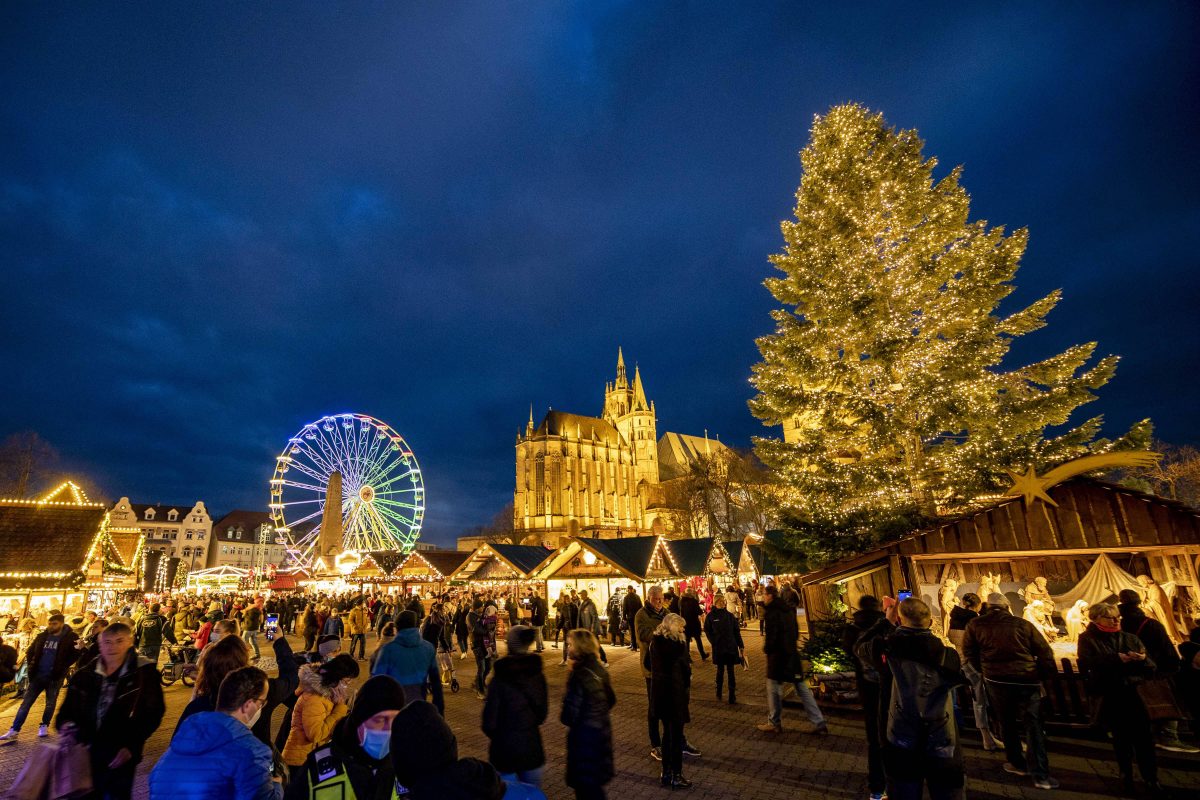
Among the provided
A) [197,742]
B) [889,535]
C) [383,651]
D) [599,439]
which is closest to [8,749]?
[383,651]

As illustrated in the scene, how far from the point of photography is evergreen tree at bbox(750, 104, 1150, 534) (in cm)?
1059

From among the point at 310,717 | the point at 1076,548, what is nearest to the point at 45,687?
the point at 310,717

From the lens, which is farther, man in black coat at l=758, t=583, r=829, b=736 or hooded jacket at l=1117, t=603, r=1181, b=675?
man in black coat at l=758, t=583, r=829, b=736

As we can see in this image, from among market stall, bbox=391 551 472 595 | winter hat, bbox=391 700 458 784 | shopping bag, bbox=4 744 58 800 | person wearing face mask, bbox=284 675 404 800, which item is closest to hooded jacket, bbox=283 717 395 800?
person wearing face mask, bbox=284 675 404 800

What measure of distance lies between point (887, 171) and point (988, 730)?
1158cm

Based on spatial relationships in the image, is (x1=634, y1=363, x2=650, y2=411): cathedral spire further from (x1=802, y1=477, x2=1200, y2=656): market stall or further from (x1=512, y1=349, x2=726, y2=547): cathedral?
(x1=802, y1=477, x2=1200, y2=656): market stall

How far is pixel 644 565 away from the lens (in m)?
20.3

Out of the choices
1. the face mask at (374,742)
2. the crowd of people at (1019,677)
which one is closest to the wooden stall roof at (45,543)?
the face mask at (374,742)

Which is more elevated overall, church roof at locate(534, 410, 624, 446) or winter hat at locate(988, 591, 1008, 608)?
church roof at locate(534, 410, 624, 446)

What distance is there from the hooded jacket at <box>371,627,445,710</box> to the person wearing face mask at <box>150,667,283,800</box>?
136 inches

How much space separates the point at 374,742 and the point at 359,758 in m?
0.12

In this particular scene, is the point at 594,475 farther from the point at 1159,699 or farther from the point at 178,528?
the point at 1159,699

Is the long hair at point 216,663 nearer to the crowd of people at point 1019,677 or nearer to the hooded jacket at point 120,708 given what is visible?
the hooded jacket at point 120,708

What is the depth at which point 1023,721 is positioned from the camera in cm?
576
